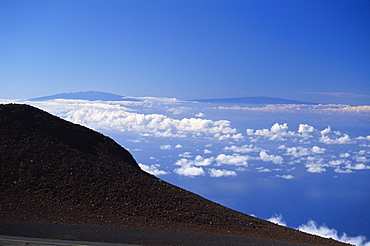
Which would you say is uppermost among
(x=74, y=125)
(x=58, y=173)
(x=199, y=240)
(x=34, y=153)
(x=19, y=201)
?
(x=74, y=125)

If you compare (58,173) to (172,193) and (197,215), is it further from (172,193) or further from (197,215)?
(197,215)

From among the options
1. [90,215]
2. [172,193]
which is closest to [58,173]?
[90,215]

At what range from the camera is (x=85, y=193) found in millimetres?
19641

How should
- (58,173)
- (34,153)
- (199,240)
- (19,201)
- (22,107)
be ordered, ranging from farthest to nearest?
(22,107) → (34,153) → (58,173) → (19,201) → (199,240)

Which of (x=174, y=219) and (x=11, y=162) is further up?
(x=11, y=162)

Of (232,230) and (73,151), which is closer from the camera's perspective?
(232,230)

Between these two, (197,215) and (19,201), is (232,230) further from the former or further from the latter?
(19,201)

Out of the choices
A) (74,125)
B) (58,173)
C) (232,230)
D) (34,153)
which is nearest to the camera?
(232,230)

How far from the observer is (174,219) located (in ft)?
59.0

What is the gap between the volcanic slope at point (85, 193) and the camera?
1708cm

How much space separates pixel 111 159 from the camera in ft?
84.2

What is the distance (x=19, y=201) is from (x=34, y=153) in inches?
188

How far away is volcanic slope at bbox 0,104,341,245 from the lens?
1708cm

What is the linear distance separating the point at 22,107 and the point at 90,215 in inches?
570
